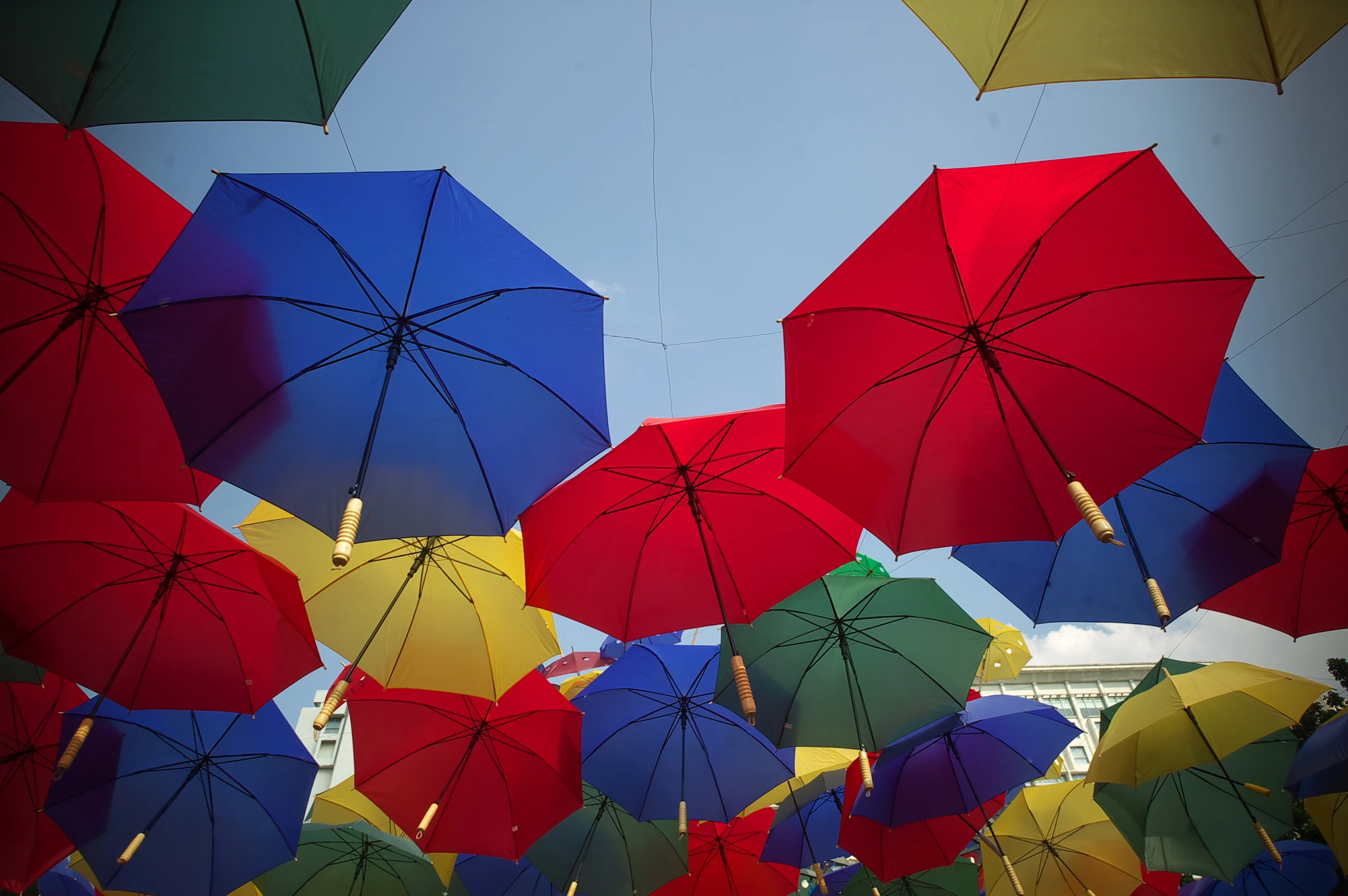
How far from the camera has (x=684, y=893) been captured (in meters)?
10.7

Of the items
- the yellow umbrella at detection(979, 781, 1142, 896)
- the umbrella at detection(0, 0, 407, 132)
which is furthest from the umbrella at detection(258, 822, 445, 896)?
the umbrella at detection(0, 0, 407, 132)

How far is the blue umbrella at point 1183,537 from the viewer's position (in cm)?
639

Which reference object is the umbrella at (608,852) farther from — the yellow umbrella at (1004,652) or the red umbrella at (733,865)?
the yellow umbrella at (1004,652)

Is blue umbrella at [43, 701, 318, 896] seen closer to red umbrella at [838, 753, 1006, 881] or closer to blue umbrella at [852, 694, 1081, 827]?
red umbrella at [838, 753, 1006, 881]

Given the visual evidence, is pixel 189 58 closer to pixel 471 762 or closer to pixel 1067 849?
pixel 471 762

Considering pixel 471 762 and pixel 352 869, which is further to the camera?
pixel 352 869

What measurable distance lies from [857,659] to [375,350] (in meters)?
6.51

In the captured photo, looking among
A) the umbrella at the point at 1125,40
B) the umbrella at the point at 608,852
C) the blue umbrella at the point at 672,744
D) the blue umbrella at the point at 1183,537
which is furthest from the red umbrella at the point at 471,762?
the umbrella at the point at 1125,40

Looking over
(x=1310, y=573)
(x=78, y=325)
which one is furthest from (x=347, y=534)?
(x=1310, y=573)

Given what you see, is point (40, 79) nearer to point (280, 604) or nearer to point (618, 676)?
point (280, 604)

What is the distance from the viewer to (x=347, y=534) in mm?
3836

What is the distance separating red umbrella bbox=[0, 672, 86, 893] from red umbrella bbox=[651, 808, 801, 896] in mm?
9045

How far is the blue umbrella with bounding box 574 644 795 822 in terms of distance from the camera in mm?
8719

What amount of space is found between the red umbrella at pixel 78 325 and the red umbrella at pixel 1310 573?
1108cm
